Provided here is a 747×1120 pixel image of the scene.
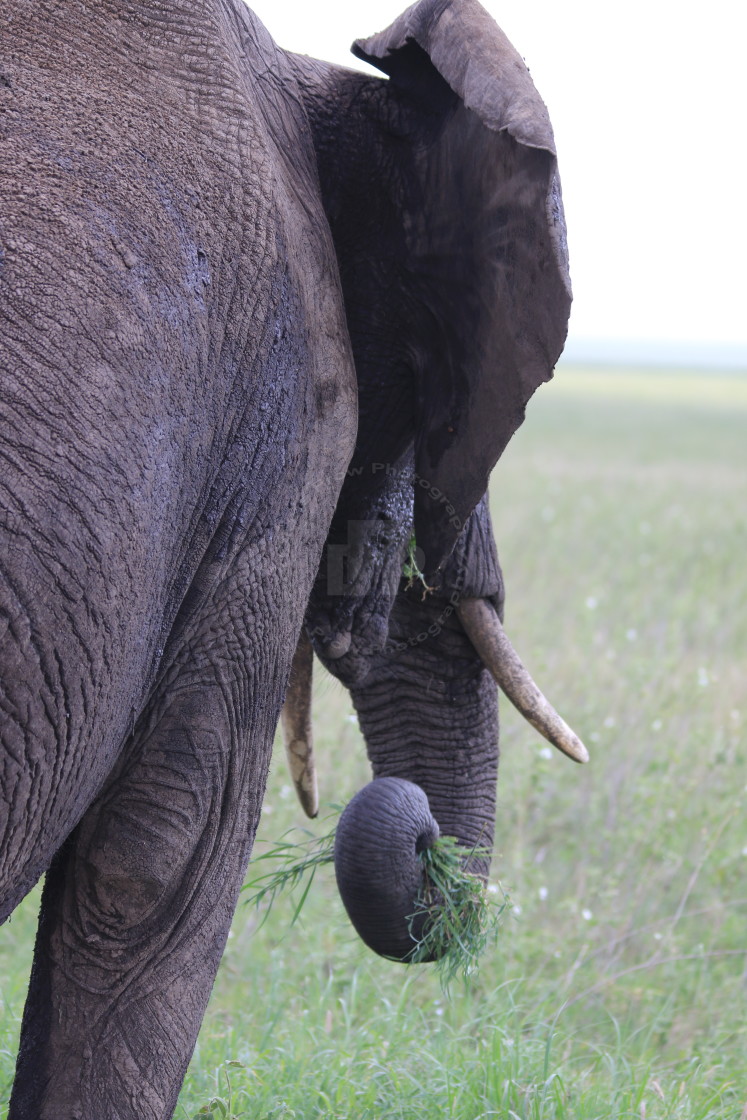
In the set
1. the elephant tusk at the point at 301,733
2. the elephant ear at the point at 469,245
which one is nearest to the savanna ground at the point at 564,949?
the elephant tusk at the point at 301,733

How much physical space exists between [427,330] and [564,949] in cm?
243

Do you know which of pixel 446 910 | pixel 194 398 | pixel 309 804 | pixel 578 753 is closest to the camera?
pixel 194 398

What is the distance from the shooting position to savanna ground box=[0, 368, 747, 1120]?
3.20 metres

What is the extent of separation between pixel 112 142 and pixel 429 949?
179cm

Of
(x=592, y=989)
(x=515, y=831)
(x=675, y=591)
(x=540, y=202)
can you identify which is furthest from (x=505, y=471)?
(x=540, y=202)

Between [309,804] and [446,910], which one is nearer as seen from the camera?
[446,910]

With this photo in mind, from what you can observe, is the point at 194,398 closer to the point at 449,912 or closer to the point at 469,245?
the point at 469,245

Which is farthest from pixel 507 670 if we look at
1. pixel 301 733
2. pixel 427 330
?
pixel 427 330

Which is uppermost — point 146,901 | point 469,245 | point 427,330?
point 469,245

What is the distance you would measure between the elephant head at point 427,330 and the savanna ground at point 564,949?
1.89 ft

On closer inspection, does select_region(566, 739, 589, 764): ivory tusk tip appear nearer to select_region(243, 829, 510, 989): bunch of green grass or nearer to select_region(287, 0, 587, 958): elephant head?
select_region(287, 0, 587, 958): elephant head

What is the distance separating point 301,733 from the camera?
131 inches

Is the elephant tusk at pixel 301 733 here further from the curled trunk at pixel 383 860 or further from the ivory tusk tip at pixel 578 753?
the ivory tusk tip at pixel 578 753

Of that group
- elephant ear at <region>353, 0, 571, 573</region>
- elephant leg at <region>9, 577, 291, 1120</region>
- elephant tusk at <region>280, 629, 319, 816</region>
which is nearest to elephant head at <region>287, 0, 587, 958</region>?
elephant ear at <region>353, 0, 571, 573</region>
